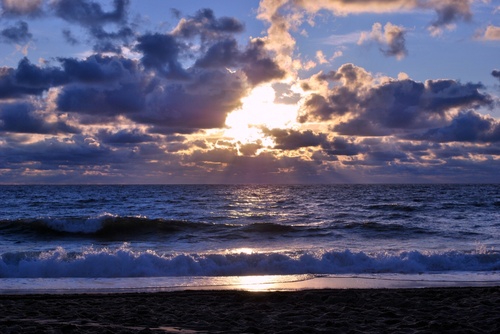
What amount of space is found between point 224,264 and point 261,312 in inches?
287

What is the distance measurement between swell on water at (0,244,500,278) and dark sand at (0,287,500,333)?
14.7 feet

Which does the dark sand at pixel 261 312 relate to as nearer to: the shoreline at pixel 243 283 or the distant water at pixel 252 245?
the shoreline at pixel 243 283

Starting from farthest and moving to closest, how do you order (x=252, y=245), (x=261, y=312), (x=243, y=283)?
(x=252, y=245) → (x=243, y=283) → (x=261, y=312)

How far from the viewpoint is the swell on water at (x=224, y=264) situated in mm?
15875

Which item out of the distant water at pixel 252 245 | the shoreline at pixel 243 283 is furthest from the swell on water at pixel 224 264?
the shoreline at pixel 243 283

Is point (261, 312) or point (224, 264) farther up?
point (261, 312)

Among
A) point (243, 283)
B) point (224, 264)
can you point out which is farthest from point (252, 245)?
point (243, 283)

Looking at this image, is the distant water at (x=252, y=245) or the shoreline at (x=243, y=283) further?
the distant water at (x=252, y=245)

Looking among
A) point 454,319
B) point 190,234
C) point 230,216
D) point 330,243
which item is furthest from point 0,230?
point 454,319

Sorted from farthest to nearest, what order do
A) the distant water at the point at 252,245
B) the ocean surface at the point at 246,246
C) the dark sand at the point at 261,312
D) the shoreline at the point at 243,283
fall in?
1. the distant water at the point at 252,245
2. the ocean surface at the point at 246,246
3. the shoreline at the point at 243,283
4. the dark sand at the point at 261,312

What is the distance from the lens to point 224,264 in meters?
16.9

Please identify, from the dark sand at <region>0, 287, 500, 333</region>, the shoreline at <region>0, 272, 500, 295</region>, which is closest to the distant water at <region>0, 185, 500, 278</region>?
the shoreline at <region>0, 272, 500, 295</region>

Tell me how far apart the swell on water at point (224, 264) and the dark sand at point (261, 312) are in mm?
4470

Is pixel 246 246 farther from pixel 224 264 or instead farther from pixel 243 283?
pixel 243 283
